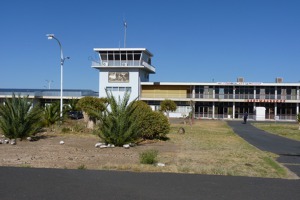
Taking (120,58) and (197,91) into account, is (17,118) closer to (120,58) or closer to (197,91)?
(120,58)

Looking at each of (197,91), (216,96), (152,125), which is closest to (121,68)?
(197,91)

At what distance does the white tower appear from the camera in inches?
2534

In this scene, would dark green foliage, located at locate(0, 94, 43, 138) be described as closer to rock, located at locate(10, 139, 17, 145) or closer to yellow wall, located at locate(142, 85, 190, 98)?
rock, located at locate(10, 139, 17, 145)

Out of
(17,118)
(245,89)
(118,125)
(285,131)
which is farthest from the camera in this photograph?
(245,89)

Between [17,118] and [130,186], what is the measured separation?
39.1 feet

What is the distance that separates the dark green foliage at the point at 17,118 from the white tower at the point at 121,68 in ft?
148

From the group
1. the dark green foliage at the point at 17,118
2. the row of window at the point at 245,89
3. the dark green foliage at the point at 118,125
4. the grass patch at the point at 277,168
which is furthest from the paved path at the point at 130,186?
the row of window at the point at 245,89

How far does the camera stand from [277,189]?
26.8 feet

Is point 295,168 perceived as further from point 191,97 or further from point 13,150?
point 191,97

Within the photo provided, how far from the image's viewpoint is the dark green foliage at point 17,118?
18.3 meters

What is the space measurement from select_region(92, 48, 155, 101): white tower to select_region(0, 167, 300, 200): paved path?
180 feet

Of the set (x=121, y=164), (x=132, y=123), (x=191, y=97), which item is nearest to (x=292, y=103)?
(x=191, y=97)

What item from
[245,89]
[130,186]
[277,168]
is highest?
[245,89]

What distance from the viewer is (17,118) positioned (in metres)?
18.6
